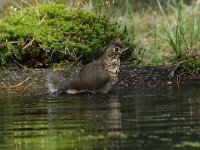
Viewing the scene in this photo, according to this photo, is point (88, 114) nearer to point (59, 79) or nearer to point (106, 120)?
point (106, 120)

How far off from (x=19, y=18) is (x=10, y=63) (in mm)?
731

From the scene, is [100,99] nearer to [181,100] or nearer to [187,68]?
[181,100]

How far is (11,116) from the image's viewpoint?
339 inches

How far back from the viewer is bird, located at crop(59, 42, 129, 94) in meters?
10.2

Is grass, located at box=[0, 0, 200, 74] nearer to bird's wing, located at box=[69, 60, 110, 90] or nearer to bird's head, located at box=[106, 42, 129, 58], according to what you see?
bird's head, located at box=[106, 42, 129, 58]

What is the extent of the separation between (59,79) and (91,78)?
1.09 meters

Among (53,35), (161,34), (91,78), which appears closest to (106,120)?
(91,78)

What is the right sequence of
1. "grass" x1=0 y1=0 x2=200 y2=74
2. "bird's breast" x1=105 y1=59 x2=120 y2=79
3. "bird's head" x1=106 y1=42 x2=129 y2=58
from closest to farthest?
"bird's breast" x1=105 y1=59 x2=120 y2=79 → "bird's head" x1=106 y1=42 x2=129 y2=58 → "grass" x1=0 y1=0 x2=200 y2=74

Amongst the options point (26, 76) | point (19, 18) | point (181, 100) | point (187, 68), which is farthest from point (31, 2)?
point (181, 100)

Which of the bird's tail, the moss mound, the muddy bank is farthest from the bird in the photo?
the moss mound

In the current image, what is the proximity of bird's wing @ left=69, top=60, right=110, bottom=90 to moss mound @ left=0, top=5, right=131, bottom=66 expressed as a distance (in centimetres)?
120

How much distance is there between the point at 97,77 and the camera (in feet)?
33.4

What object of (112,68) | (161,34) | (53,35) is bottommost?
(112,68)

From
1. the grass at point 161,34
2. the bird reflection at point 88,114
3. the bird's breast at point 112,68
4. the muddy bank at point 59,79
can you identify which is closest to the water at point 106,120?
the bird reflection at point 88,114
